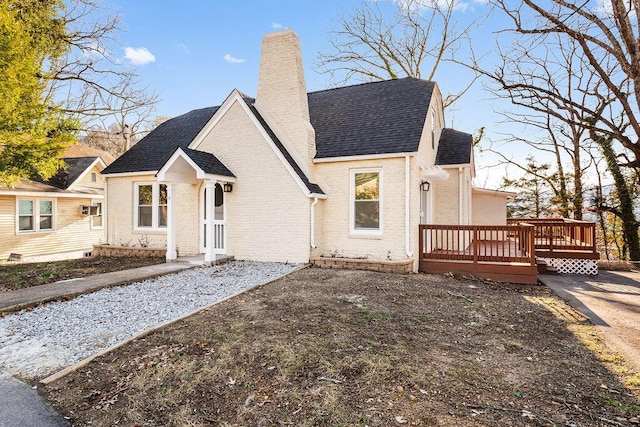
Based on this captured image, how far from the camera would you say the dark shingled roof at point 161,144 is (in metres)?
13.9

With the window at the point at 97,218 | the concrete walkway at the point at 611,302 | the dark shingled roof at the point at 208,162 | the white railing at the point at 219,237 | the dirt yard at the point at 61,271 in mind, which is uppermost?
the dark shingled roof at the point at 208,162

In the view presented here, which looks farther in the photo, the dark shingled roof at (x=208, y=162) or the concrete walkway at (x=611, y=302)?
the dark shingled roof at (x=208, y=162)

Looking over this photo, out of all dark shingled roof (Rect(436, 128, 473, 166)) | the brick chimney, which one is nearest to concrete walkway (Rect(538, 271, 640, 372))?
dark shingled roof (Rect(436, 128, 473, 166))

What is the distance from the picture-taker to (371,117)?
40.3ft

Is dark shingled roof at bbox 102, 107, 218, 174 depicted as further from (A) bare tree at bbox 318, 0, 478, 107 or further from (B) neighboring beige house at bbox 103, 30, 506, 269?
(A) bare tree at bbox 318, 0, 478, 107

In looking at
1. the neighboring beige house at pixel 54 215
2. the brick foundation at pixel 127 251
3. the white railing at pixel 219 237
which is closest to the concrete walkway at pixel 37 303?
the white railing at pixel 219 237

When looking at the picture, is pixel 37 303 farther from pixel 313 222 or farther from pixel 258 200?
pixel 313 222

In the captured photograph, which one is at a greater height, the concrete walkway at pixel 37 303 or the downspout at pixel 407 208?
the downspout at pixel 407 208

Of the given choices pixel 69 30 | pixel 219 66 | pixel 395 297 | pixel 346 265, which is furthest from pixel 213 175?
pixel 69 30

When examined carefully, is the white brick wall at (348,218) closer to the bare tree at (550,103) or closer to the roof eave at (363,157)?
the roof eave at (363,157)

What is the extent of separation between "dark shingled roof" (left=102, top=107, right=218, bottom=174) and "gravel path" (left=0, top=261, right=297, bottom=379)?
6638mm

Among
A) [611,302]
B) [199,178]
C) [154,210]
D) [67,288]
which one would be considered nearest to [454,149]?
[611,302]

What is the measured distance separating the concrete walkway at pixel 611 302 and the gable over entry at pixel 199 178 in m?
9.65

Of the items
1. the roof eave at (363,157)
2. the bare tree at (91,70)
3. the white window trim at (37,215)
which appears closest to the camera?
the roof eave at (363,157)
